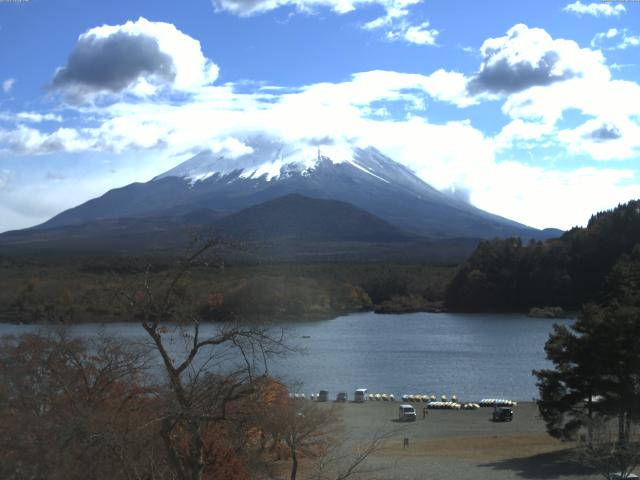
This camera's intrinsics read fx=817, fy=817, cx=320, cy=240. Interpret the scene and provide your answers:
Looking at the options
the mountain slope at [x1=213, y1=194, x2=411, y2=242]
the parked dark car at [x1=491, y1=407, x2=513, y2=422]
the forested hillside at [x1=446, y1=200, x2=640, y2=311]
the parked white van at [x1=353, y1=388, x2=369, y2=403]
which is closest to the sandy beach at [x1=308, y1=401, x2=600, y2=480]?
the parked dark car at [x1=491, y1=407, x2=513, y2=422]

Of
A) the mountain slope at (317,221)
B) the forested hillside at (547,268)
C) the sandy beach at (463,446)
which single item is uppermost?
the mountain slope at (317,221)

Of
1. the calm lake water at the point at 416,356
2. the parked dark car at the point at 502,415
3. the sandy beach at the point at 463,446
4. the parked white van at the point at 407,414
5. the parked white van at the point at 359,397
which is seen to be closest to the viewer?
the sandy beach at the point at 463,446

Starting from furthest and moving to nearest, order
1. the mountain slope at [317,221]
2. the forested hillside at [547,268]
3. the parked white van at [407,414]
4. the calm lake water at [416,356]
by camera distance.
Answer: the mountain slope at [317,221] < the forested hillside at [547,268] < the calm lake water at [416,356] < the parked white van at [407,414]

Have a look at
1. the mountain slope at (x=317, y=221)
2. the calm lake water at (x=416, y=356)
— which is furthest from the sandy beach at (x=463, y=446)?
the mountain slope at (x=317, y=221)

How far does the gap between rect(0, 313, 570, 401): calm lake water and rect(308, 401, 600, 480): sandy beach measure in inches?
81.4

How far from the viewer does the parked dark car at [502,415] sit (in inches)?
710

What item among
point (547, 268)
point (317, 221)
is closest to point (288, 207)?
point (317, 221)

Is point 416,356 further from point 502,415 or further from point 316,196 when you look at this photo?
point 316,196

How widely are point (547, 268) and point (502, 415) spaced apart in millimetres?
35342

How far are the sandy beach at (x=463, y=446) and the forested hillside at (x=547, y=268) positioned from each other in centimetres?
3177

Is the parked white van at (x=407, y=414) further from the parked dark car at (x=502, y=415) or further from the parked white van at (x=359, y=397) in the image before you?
the parked white van at (x=359, y=397)

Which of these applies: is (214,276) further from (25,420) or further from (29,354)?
(25,420)

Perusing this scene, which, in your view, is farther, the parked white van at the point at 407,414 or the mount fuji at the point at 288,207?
the mount fuji at the point at 288,207

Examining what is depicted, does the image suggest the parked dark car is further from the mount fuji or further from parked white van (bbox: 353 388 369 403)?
the mount fuji
